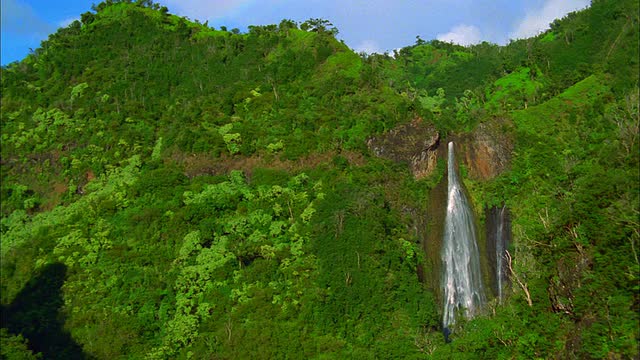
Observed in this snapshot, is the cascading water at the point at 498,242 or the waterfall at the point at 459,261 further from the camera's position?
the cascading water at the point at 498,242

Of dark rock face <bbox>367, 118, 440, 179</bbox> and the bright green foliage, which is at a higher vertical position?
the bright green foliage

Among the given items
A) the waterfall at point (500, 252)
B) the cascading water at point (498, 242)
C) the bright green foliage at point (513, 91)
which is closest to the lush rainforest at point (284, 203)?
the bright green foliage at point (513, 91)

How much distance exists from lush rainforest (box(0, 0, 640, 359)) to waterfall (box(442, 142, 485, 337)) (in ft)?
3.13

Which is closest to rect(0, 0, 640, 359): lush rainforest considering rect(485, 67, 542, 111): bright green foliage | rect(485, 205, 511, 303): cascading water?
rect(485, 67, 542, 111): bright green foliage

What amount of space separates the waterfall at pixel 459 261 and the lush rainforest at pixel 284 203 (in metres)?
0.95

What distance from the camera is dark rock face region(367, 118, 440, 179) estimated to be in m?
34.0

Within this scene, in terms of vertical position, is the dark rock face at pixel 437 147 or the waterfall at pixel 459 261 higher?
the dark rock face at pixel 437 147

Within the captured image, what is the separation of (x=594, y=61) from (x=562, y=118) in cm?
925

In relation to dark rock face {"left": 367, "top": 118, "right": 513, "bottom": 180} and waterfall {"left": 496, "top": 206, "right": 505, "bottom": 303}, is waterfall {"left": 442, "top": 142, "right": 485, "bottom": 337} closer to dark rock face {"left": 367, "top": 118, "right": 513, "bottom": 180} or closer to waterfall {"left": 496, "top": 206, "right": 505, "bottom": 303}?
waterfall {"left": 496, "top": 206, "right": 505, "bottom": 303}

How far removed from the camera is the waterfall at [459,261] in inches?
1248

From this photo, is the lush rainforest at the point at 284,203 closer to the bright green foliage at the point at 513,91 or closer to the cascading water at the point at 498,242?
the bright green foliage at the point at 513,91

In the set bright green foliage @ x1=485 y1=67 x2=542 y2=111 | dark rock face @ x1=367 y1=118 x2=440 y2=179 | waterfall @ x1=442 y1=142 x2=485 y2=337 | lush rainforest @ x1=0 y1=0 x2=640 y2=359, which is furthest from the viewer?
bright green foliage @ x1=485 y1=67 x2=542 y2=111

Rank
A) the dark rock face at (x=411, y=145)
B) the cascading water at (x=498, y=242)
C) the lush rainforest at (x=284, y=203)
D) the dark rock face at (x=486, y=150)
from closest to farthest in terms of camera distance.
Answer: the lush rainforest at (x=284, y=203), the cascading water at (x=498, y=242), the dark rock face at (x=411, y=145), the dark rock face at (x=486, y=150)

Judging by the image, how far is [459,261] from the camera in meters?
32.9
